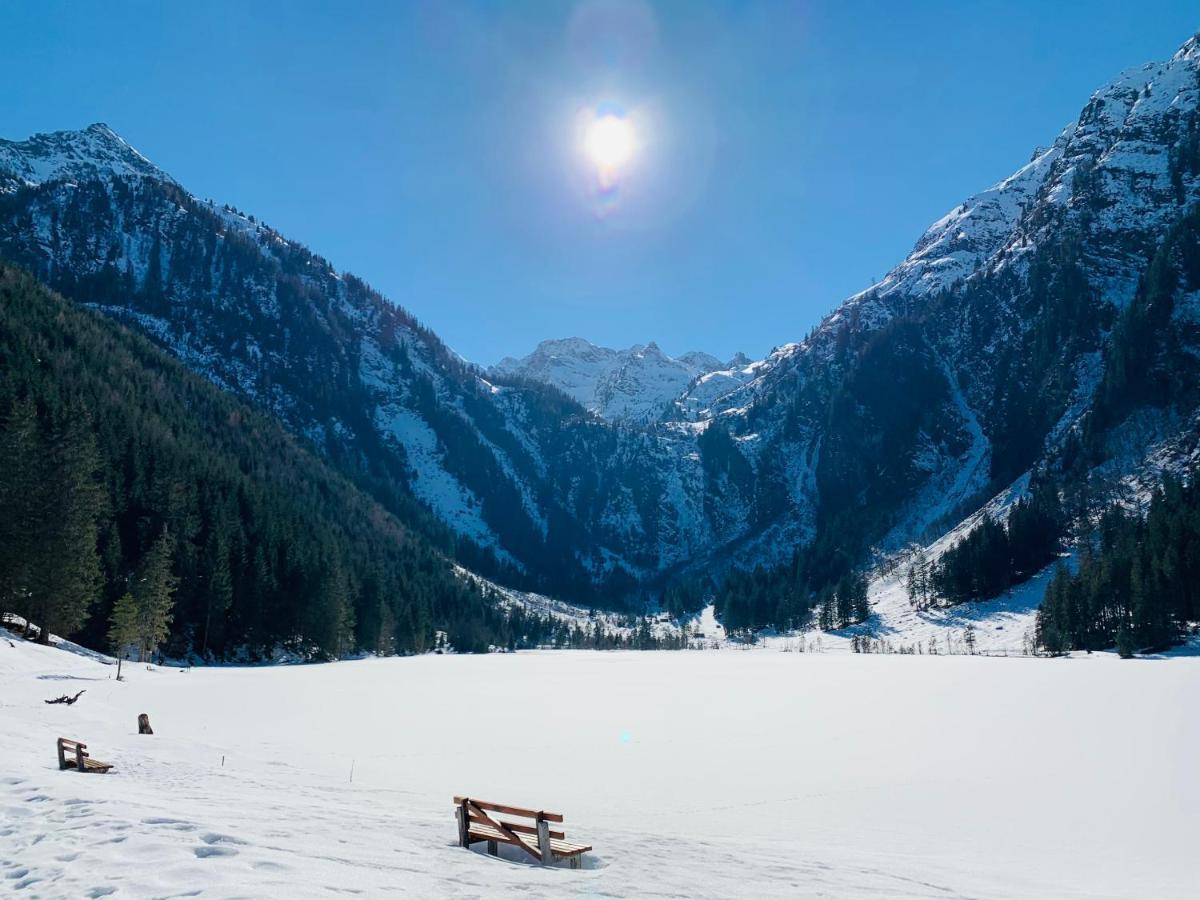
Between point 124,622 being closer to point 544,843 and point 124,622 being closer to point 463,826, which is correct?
point 463,826

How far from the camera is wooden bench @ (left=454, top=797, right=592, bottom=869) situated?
12227 mm

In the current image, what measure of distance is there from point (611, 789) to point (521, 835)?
352 inches

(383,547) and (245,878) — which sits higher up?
(383,547)

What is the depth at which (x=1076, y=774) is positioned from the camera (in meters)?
22.9

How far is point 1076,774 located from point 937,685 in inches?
1195

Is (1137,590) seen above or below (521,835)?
above

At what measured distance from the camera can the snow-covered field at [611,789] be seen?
10.5m

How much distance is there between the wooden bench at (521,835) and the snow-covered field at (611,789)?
0.47 meters

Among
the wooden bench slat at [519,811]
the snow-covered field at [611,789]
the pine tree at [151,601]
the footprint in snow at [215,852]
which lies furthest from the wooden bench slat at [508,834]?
the pine tree at [151,601]

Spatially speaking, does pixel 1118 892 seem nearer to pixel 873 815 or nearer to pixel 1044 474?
pixel 873 815

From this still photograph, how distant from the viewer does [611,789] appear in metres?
21.4

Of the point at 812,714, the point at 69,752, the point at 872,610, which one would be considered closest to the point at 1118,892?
the point at 812,714

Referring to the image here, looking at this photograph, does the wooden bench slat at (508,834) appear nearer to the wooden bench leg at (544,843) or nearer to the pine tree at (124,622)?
the wooden bench leg at (544,843)

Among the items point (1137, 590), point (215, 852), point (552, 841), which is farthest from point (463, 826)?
point (1137, 590)
